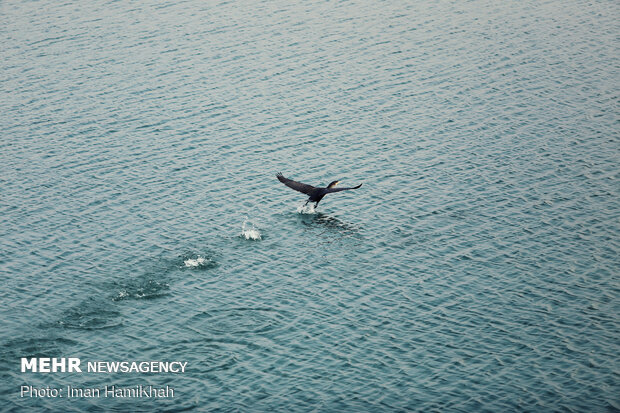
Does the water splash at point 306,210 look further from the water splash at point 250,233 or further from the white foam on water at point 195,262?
the white foam on water at point 195,262

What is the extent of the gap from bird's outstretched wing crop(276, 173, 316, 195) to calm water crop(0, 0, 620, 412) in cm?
241

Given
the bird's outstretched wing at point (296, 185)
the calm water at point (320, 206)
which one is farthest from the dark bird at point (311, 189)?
the calm water at point (320, 206)

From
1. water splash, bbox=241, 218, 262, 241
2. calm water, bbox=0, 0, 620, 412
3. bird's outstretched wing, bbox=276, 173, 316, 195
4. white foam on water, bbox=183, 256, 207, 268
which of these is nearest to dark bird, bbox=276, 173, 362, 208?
bird's outstretched wing, bbox=276, 173, 316, 195

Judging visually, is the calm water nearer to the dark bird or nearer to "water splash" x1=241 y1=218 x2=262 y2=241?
"water splash" x1=241 y1=218 x2=262 y2=241

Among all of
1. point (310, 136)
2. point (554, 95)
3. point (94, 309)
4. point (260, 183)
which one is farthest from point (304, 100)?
point (94, 309)

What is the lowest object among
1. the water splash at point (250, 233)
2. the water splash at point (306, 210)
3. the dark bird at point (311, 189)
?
the water splash at point (306, 210)

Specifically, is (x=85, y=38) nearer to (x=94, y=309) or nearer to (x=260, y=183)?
(x=260, y=183)

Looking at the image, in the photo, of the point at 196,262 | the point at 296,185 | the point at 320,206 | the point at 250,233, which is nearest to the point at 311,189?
the point at 296,185

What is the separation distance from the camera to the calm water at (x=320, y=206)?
2008 inches

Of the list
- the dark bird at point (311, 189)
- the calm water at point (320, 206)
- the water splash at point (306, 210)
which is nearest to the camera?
the calm water at point (320, 206)

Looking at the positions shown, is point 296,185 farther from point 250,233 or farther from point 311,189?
point 250,233

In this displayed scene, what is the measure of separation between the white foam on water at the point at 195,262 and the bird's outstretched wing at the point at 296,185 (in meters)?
10.7

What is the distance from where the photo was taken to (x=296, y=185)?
69.6 meters

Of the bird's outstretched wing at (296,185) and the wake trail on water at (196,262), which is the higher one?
the bird's outstretched wing at (296,185)
